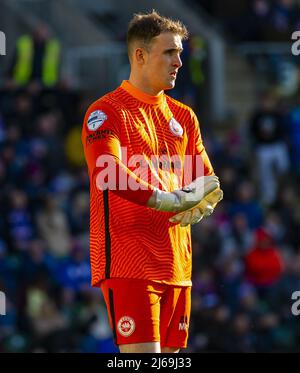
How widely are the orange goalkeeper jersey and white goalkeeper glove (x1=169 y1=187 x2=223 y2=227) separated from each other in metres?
0.09

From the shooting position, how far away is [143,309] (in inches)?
273

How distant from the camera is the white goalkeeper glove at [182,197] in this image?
676 cm

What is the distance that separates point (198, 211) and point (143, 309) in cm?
59

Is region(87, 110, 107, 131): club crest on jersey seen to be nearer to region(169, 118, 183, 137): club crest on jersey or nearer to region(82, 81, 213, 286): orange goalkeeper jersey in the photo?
region(82, 81, 213, 286): orange goalkeeper jersey

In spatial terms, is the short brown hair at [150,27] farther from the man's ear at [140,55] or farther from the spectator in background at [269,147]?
the spectator in background at [269,147]

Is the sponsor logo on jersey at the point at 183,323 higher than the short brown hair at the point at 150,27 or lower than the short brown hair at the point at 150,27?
lower

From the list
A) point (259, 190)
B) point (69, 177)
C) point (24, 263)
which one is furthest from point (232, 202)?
point (24, 263)

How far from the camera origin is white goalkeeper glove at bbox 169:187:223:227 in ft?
22.8

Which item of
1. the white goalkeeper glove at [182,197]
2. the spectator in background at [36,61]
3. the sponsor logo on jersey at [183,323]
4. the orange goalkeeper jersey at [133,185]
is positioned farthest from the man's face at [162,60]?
the spectator in background at [36,61]

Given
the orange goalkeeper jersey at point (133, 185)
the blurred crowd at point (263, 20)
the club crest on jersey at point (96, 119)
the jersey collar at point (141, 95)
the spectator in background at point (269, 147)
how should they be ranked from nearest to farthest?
1. the orange goalkeeper jersey at point (133, 185)
2. the club crest on jersey at point (96, 119)
3. the jersey collar at point (141, 95)
4. the spectator in background at point (269, 147)
5. the blurred crowd at point (263, 20)

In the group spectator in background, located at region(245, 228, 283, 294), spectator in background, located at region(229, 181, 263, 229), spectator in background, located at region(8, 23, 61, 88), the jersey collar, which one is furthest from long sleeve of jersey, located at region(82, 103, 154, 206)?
spectator in background, located at region(8, 23, 61, 88)

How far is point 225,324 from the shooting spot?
584 inches

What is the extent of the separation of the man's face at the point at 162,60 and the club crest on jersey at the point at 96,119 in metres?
0.34

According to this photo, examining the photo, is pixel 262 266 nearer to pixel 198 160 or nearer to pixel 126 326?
pixel 198 160
